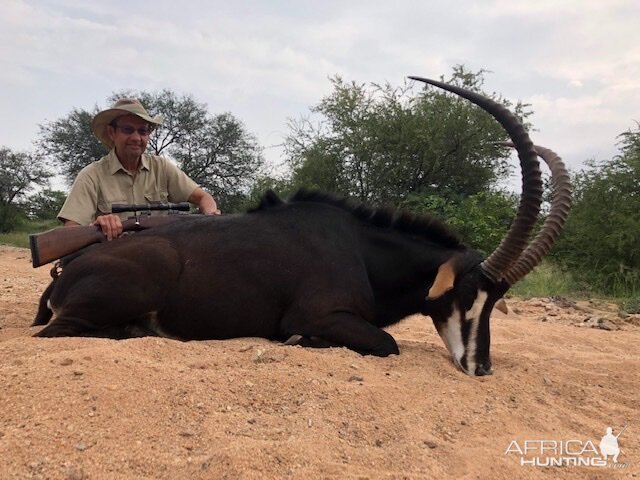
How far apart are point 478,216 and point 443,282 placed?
9.67 metres

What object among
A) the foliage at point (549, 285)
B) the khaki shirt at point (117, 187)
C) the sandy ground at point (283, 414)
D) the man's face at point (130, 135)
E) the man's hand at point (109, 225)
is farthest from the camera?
the foliage at point (549, 285)

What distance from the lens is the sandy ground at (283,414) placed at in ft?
6.76

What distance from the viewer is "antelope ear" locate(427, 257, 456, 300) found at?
13.3 feet

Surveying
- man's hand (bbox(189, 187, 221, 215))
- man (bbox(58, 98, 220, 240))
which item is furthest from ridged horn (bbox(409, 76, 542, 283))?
man's hand (bbox(189, 187, 221, 215))

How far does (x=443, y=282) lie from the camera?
410 centimetres

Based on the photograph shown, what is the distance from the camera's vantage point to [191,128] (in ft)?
92.9

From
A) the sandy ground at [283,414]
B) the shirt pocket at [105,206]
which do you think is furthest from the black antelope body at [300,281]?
the shirt pocket at [105,206]

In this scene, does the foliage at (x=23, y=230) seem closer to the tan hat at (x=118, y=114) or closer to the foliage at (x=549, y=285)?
the tan hat at (x=118, y=114)

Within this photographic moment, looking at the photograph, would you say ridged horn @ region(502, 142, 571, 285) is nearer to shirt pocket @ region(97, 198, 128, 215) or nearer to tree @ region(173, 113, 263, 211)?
shirt pocket @ region(97, 198, 128, 215)

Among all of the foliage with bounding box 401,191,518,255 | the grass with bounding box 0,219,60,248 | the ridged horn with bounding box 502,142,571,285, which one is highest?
the ridged horn with bounding box 502,142,571,285

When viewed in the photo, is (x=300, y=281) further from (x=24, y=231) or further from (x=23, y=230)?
(x=23, y=230)

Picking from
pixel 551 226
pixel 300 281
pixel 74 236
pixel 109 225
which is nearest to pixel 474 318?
pixel 551 226

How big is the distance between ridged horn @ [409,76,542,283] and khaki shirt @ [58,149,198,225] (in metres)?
3.40

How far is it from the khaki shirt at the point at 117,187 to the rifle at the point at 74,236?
25.7 inches
